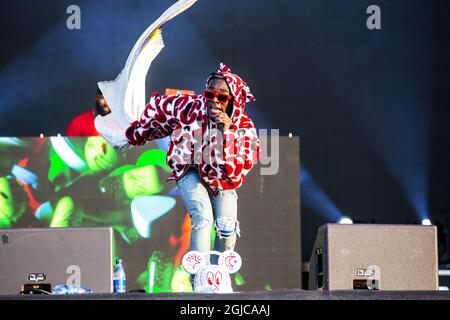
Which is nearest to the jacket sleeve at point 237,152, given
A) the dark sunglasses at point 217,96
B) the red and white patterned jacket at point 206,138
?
the red and white patterned jacket at point 206,138

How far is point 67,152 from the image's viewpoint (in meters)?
5.68

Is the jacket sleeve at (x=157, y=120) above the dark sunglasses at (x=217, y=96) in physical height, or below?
below

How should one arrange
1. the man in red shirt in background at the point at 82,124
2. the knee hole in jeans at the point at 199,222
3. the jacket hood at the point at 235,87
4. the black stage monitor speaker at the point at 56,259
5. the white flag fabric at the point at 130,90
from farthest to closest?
the man in red shirt in background at the point at 82,124 < the white flag fabric at the point at 130,90 < the jacket hood at the point at 235,87 < the knee hole in jeans at the point at 199,222 < the black stage monitor speaker at the point at 56,259

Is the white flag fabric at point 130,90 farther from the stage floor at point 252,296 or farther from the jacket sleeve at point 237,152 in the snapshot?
the stage floor at point 252,296

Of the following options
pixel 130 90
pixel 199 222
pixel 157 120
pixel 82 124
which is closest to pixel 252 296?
pixel 199 222

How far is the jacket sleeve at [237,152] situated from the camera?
3.75 metres

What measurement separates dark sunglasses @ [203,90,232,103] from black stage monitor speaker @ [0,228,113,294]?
726mm

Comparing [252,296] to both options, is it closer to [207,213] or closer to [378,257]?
[378,257]

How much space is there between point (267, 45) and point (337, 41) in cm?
51

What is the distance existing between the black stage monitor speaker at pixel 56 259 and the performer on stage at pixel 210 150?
46 centimetres

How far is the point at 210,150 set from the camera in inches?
147

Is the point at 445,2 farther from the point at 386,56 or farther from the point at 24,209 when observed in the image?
the point at 24,209
